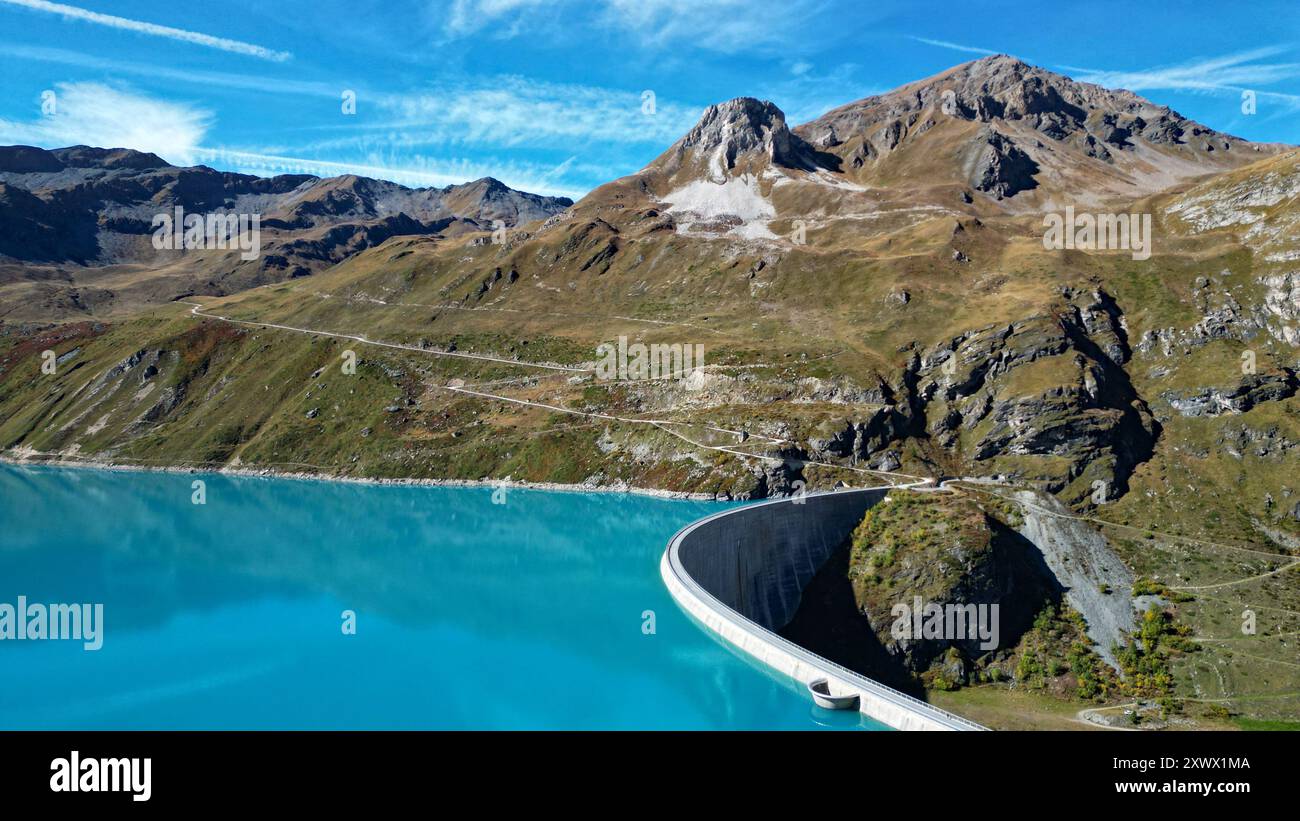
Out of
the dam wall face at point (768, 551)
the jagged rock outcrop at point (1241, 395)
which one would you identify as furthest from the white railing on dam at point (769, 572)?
the jagged rock outcrop at point (1241, 395)

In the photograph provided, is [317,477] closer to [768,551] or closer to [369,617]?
[369,617]

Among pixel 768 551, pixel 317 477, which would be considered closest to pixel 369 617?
pixel 768 551

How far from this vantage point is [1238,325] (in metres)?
129

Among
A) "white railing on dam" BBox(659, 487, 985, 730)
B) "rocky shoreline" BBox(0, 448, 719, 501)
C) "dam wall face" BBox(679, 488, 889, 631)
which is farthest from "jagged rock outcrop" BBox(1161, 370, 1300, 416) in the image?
"rocky shoreline" BBox(0, 448, 719, 501)

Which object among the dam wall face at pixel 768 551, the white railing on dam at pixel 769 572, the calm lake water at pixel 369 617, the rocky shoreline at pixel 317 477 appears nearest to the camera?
the white railing on dam at pixel 769 572

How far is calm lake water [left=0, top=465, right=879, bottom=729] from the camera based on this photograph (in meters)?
45.0

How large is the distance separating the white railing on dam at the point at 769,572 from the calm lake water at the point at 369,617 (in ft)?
5.73

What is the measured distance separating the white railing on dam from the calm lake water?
175 centimetres

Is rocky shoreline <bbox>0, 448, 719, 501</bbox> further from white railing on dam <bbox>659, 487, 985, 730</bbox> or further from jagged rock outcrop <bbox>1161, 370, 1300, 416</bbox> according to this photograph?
jagged rock outcrop <bbox>1161, 370, 1300, 416</bbox>

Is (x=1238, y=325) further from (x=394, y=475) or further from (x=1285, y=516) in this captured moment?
(x=394, y=475)

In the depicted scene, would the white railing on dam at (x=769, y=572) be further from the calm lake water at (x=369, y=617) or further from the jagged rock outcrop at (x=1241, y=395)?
the jagged rock outcrop at (x=1241, y=395)

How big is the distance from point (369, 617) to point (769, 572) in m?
42.4

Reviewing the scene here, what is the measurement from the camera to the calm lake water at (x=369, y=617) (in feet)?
148

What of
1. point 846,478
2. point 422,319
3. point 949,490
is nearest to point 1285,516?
point 949,490
